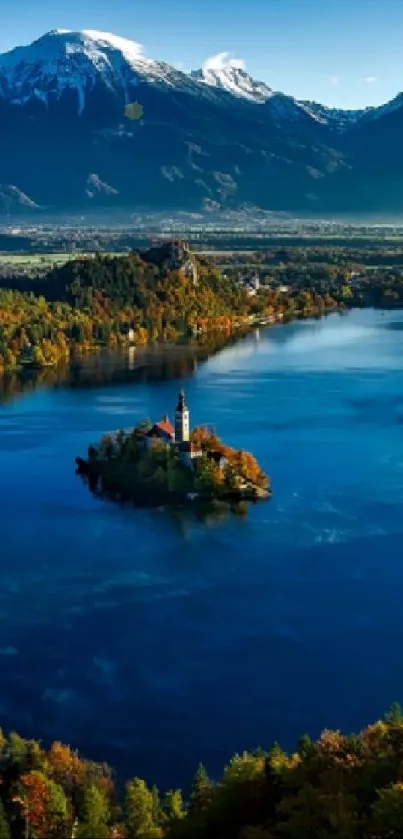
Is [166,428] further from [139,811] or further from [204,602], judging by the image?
[139,811]

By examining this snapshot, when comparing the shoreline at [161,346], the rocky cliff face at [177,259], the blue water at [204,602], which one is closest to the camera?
the blue water at [204,602]

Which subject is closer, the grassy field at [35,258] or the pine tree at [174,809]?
the pine tree at [174,809]

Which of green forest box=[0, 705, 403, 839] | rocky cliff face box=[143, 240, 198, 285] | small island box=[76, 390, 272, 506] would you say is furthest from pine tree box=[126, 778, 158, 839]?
rocky cliff face box=[143, 240, 198, 285]

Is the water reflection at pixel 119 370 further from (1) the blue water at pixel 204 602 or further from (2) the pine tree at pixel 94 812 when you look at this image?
(2) the pine tree at pixel 94 812

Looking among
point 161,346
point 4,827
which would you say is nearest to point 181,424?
point 4,827

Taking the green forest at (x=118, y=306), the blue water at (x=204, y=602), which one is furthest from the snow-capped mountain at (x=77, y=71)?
the blue water at (x=204, y=602)

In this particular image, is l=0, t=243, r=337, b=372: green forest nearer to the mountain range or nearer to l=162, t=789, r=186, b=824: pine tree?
l=162, t=789, r=186, b=824: pine tree

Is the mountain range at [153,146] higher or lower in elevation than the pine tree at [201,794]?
higher
